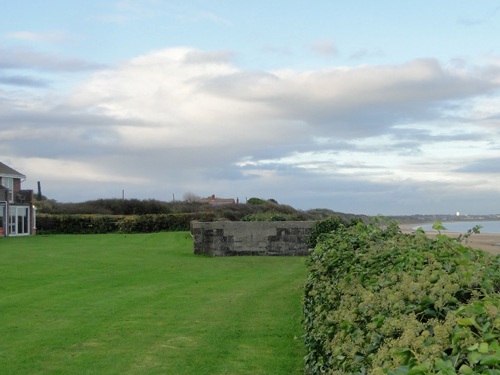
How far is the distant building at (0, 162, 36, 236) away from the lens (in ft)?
145

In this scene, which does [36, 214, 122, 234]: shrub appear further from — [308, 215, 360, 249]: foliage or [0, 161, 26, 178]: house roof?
[308, 215, 360, 249]: foliage

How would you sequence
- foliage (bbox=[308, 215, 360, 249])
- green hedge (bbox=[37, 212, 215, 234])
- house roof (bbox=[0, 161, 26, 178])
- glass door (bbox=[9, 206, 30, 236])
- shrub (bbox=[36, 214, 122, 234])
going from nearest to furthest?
foliage (bbox=[308, 215, 360, 249]) → green hedge (bbox=[37, 212, 215, 234]) → shrub (bbox=[36, 214, 122, 234]) → glass door (bbox=[9, 206, 30, 236]) → house roof (bbox=[0, 161, 26, 178])

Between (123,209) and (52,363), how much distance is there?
46.0m

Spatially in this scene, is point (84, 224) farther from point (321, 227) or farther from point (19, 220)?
point (321, 227)

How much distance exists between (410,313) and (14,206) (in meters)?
45.3

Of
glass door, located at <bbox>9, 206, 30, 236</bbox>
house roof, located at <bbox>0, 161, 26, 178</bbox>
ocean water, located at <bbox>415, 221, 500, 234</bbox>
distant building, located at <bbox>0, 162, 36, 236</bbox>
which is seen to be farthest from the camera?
house roof, located at <bbox>0, 161, 26, 178</bbox>

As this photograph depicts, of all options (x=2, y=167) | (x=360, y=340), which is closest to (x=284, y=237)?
(x=360, y=340)

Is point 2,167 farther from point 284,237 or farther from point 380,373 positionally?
point 380,373

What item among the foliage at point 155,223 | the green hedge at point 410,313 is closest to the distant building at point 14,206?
the foliage at point 155,223

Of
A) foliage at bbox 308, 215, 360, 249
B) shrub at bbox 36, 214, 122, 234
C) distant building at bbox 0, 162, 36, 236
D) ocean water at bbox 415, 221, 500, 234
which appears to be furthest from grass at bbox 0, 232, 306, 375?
distant building at bbox 0, 162, 36, 236

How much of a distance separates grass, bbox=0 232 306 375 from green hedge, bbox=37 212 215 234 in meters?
20.9

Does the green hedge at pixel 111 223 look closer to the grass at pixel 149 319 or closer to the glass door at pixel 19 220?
the glass door at pixel 19 220

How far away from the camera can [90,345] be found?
8.76 m

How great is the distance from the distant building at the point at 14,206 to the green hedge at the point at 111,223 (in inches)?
31.1
